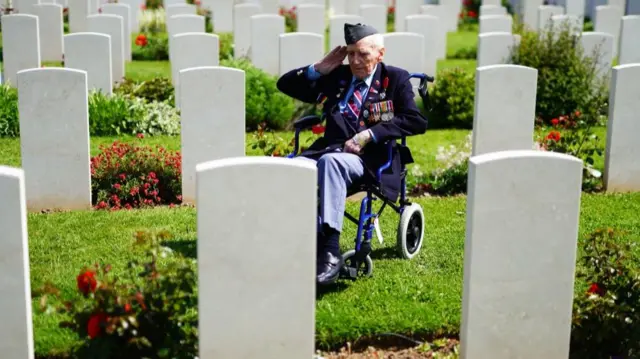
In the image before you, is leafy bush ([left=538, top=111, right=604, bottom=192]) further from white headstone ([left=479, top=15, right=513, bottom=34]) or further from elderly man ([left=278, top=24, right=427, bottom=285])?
white headstone ([left=479, top=15, right=513, bottom=34])

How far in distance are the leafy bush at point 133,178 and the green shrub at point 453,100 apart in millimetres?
4196

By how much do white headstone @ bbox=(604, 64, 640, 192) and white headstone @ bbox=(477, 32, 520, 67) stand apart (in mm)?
3709

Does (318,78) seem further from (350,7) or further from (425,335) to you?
(350,7)

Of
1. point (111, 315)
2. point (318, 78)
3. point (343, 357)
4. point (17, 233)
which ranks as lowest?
point (343, 357)

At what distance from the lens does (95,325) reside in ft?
15.0

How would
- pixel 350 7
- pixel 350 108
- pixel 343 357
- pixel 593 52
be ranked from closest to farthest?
1. pixel 343 357
2. pixel 350 108
3. pixel 593 52
4. pixel 350 7

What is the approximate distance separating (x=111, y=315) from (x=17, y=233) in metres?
0.57

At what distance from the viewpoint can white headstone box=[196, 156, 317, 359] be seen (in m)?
4.56

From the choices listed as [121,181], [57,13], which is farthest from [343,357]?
[57,13]

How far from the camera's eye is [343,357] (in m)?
5.41

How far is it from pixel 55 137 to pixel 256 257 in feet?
11.9

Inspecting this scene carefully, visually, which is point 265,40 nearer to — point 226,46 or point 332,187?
point 226,46

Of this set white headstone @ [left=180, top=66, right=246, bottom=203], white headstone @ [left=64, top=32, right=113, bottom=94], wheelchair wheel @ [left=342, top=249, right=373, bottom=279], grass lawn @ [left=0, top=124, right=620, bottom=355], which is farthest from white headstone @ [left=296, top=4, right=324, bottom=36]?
wheelchair wheel @ [left=342, top=249, right=373, bottom=279]

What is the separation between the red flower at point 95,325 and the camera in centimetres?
458
